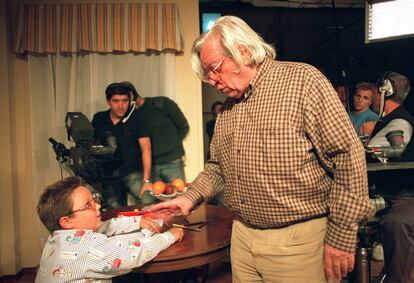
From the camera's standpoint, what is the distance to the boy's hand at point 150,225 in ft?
5.32

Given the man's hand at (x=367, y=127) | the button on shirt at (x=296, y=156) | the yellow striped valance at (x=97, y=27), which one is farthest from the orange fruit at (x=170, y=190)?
the man's hand at (x=367, y=127)

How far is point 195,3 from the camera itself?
317 cm

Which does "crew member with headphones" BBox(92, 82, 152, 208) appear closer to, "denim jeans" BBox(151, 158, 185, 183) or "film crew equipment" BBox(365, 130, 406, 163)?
"denim jeans" BBox(151, 158, 185, 183)

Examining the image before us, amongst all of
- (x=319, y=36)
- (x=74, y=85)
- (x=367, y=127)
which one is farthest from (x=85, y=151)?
(x=319, y=36)

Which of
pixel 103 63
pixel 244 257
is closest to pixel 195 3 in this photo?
pixel 103 63

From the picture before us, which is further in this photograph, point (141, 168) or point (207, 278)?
point (141, 168)

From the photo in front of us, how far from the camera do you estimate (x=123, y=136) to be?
2.93 m

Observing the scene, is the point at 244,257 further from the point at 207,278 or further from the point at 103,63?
the point at 103,63

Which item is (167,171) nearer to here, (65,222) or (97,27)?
(97,27)

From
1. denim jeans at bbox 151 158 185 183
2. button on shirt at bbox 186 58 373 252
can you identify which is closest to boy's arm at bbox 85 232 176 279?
button on shirt at bbox 186 58 373 252

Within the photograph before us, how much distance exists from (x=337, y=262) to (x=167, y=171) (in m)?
2.18

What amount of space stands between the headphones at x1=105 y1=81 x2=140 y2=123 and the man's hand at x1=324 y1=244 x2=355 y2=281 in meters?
2.12

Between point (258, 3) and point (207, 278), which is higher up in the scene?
point (258, 3)

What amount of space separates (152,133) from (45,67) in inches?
42.6
